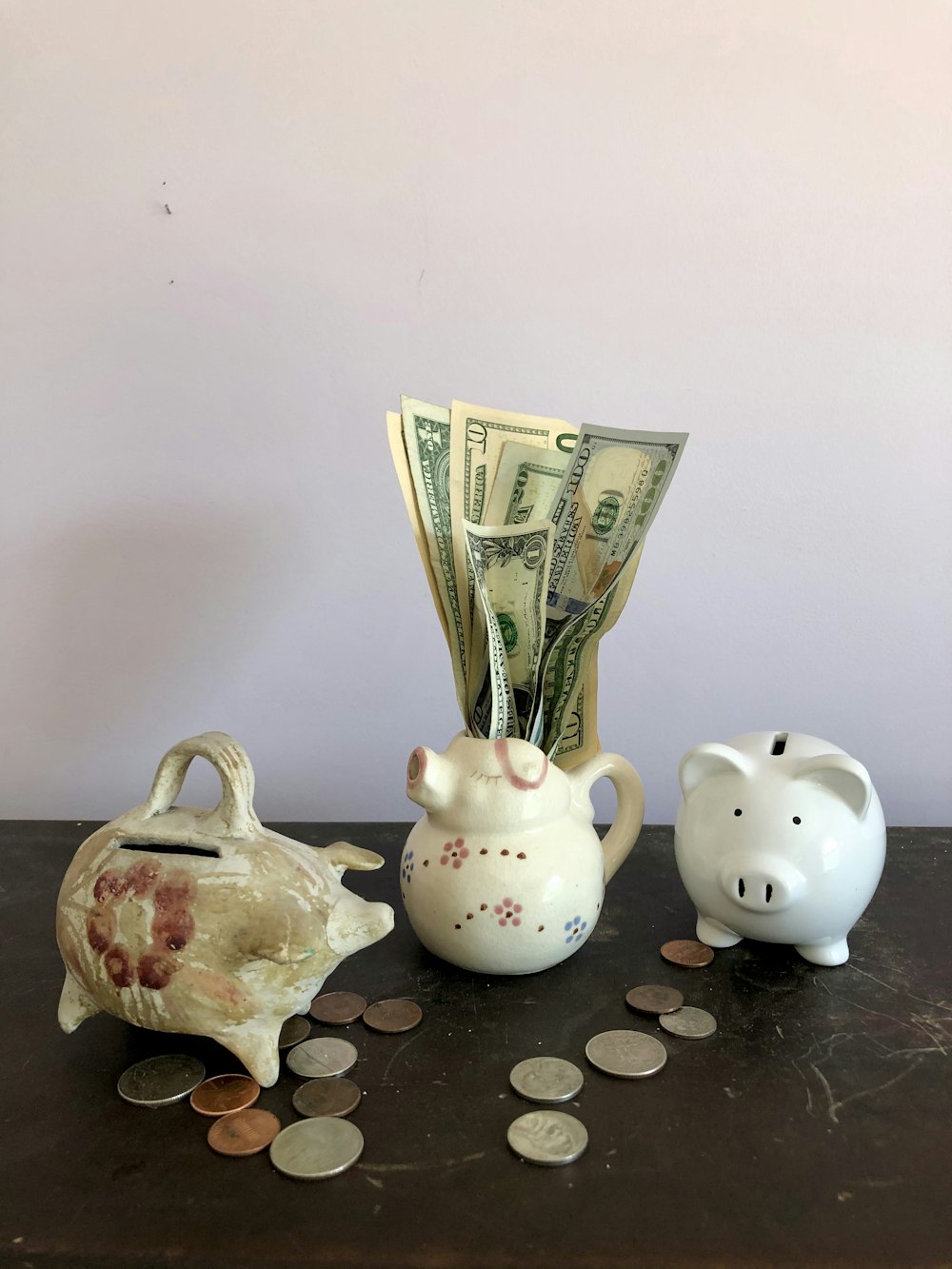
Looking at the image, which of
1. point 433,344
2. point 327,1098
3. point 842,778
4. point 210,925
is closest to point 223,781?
point 210,925

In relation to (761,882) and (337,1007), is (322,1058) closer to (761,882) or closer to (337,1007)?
(337,1007)

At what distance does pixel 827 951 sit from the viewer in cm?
65

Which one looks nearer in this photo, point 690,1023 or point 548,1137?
point 548,1137

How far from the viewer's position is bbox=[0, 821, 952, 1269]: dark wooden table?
1.31 ft

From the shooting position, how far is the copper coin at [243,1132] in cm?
46

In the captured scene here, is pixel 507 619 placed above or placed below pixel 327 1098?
above

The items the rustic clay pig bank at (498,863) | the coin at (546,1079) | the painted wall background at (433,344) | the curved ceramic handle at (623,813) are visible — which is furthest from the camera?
the painted wall background at (433,344)

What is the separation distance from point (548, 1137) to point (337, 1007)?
0.19 metres

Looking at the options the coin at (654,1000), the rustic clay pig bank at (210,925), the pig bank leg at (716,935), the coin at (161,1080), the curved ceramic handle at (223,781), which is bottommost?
the coin at (161,1080)

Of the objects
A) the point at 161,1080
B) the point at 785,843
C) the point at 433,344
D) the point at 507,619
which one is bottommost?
the point at 161,1080

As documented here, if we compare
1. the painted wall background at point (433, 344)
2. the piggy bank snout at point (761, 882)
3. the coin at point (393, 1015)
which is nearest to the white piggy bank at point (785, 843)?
the piggy bank snout at point (761, 882)

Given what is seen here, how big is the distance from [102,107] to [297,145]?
0.20 metres

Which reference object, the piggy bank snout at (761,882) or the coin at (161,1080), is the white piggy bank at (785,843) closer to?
the piggy bank snout at (761,882)

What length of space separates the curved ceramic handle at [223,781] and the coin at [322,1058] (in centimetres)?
14
